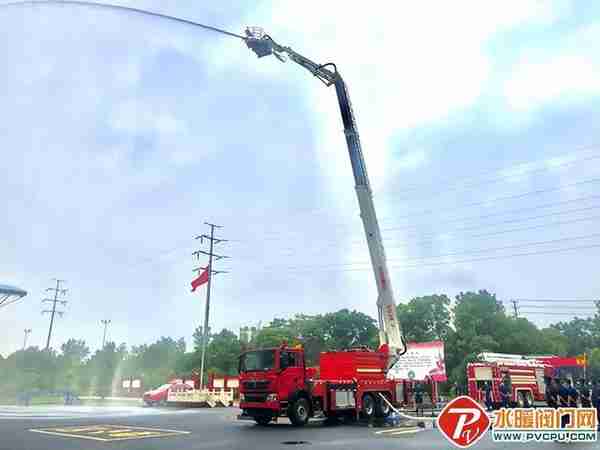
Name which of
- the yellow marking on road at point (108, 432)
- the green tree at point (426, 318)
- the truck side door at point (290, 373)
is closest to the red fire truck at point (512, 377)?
the truck side door at point (290, 373)

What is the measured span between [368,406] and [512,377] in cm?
1068

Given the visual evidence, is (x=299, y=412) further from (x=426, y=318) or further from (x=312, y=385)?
(x=426, y=318)

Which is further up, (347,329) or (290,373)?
(347,329)

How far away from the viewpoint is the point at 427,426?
17.0m

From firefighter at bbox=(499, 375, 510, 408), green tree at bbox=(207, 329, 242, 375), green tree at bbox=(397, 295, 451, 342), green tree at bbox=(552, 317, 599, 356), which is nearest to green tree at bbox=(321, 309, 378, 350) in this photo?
green tree at bbox=(397, 295, 451, 342)

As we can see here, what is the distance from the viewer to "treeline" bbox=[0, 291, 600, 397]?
6125 centimetres

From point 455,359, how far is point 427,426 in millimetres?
47968

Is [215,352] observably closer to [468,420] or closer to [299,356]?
[299,356]

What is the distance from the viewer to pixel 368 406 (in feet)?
60.2

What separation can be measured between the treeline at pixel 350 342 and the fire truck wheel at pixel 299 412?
94.5 feet

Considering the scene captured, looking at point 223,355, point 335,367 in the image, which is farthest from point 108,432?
point 223,355

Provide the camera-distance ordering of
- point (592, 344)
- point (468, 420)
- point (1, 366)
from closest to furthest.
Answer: point (468, 420)
point (1, 366)
point (592, 344)

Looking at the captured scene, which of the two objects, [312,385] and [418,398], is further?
[418,398]

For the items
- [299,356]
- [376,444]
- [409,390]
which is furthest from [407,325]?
[376,444]
